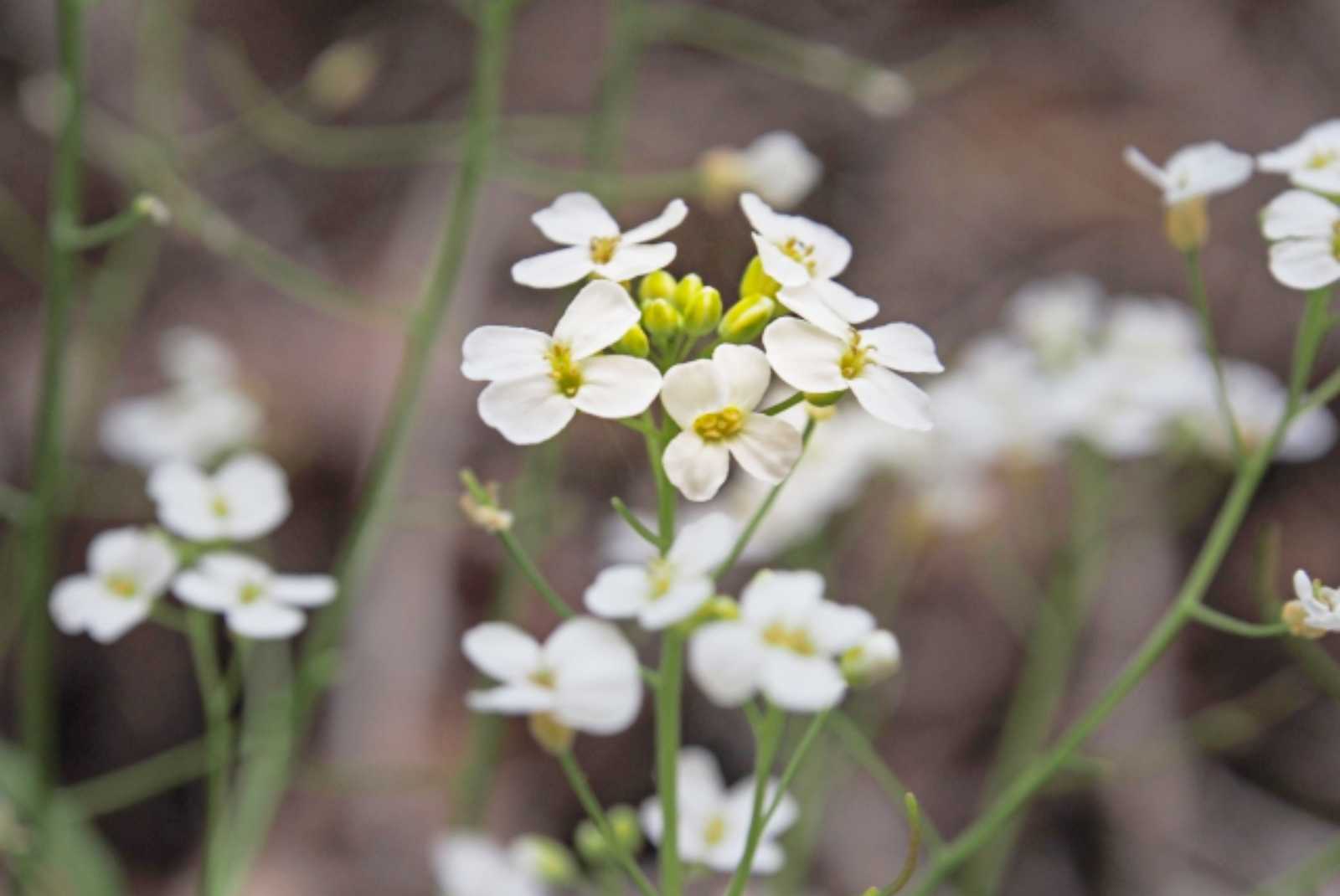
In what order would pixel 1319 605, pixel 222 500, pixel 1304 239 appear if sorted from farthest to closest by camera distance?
pixel 222 500 < pixel 1304 239 < pixel 1319 605

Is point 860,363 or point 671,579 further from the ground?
point 860,363

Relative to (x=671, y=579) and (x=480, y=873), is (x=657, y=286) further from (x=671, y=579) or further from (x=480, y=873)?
(x=480, y=873)

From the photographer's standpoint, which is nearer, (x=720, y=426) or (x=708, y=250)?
(x=720, y=426)

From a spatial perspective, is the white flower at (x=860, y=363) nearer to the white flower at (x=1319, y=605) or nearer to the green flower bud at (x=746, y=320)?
the green flower bud at (x=746, y=320)

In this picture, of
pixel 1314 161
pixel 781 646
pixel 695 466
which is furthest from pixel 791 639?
pixel 1314 161

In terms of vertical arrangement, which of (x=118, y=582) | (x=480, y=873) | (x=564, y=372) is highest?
(x=564, y=372)

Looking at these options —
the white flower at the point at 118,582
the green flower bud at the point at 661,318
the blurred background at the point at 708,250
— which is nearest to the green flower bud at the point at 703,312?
the green flower bud at the point at 661,318

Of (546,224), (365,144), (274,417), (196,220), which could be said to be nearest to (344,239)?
(365,144)
